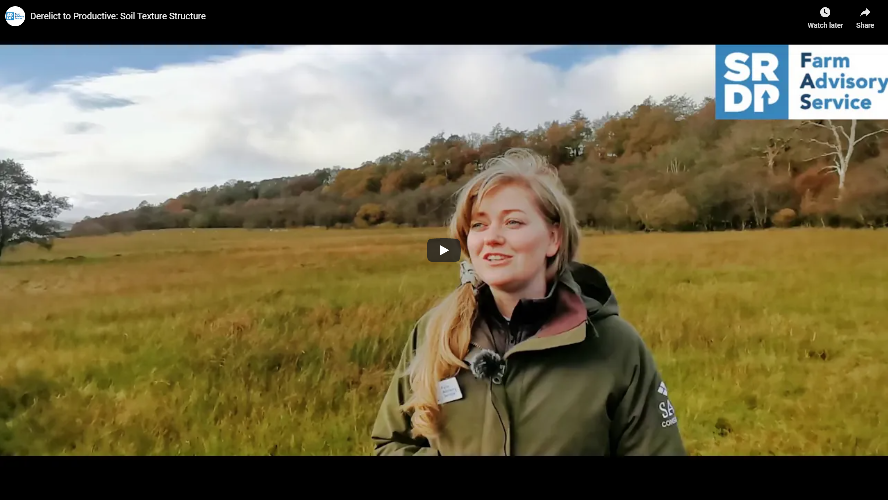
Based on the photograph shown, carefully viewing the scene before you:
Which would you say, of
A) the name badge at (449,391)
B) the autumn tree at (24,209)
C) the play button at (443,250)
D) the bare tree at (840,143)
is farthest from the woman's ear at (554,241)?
the autumn tree at (24,209)

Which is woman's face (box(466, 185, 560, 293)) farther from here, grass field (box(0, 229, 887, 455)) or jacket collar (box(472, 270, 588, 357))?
grass field (box(0, 229, 887, 455))

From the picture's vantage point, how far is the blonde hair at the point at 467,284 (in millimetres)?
1778

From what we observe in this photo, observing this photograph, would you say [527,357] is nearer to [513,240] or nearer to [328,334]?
[513,240]

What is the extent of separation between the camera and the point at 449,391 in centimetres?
176

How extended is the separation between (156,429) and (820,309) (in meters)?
2.33

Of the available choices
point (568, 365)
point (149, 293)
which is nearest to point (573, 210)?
point (568, 365)

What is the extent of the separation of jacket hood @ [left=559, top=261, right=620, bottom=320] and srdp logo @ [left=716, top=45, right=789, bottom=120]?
2.36 ft

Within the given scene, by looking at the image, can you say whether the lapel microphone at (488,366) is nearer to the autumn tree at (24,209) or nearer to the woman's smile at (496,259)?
the woman's smile at (496,259)

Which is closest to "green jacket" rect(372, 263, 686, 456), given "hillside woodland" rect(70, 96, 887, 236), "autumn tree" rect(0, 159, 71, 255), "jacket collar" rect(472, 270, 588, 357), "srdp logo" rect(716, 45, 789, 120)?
"jacket collar" rect(472, 270, 588, 357)

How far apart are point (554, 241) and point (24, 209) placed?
1840 millimetres

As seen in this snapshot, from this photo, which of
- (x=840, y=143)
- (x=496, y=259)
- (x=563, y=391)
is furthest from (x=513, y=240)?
(x=840, y=143)

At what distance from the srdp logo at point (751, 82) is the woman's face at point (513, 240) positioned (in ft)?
2.58

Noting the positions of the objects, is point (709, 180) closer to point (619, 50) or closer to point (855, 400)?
point (619, 50)

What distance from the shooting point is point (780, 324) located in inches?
77.5
